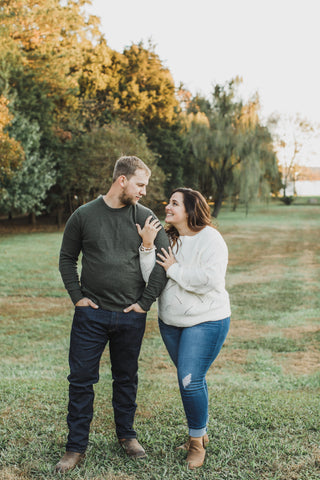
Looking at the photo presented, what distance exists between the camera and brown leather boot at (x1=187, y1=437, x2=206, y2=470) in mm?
2883

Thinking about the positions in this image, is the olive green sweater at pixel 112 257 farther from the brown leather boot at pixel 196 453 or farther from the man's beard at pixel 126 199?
the brown leather boot at pixel 196 453

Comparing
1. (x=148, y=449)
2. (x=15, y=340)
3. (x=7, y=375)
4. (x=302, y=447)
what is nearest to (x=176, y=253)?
(x=148, y=449)

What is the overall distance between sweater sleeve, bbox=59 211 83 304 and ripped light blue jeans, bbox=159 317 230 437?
742mm

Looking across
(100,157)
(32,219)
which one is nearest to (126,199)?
(100,157)

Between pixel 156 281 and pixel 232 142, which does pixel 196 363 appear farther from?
pixel 232 142

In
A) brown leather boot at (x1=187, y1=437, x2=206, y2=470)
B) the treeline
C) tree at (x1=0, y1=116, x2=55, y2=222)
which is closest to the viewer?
brown leather boot at (x1=187, y1=437, x2=206, y2=470)

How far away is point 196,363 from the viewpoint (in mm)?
2805

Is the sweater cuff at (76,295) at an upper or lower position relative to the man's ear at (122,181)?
lower

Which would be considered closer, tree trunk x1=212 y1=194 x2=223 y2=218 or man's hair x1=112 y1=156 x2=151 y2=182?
man's hair x1=112 y1=156 x2=151 y2=182

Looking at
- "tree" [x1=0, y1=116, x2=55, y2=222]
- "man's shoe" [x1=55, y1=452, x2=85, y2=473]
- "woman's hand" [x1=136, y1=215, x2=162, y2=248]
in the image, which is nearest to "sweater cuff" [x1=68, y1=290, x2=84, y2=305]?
"woman's hand" [x1=136, y1=215, x2=162, y2=248]

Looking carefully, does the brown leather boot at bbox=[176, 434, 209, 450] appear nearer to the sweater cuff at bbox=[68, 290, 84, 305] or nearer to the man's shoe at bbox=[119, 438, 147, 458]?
the man's shoe at bbox=[119, 438, 147, 458]

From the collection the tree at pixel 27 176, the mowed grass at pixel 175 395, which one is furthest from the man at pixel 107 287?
the tree at pixel 27 176

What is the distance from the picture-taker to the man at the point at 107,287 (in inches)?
114

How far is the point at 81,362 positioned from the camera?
9.51 feet
